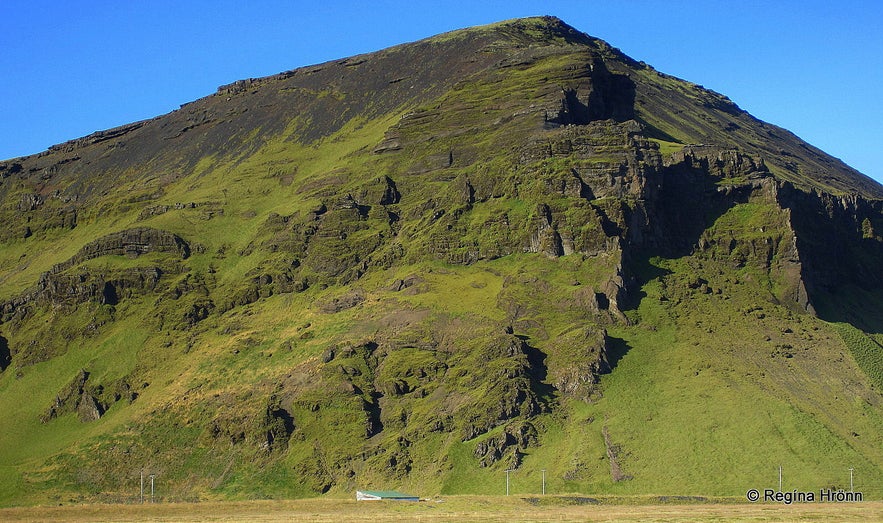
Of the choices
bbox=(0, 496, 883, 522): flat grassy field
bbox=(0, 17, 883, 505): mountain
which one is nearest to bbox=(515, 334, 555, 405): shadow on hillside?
bbox=(0, 17, 883, 505): mountain

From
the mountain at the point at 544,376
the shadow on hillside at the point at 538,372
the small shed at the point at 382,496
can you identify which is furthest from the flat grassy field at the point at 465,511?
the shadow on hillside at the point at 538,372

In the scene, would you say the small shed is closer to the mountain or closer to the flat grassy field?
the flat grassy field

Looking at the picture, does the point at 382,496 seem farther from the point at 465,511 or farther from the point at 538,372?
the point at 538,372

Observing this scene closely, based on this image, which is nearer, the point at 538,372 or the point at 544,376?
the point at 544,376

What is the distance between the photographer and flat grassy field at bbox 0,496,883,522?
114 m

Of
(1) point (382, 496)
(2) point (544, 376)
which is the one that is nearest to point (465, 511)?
(1) point (382, 496)

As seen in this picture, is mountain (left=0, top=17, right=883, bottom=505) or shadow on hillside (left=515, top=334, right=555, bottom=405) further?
shadow on hillside (left=515, top=334, right=555, bottom=405)

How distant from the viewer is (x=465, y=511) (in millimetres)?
120875

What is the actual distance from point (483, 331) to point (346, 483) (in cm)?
3005

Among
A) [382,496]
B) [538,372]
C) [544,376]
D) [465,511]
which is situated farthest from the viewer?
[538,372]

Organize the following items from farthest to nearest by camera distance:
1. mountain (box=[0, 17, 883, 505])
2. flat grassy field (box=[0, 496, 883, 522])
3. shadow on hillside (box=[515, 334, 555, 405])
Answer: shadow on hillside (box=[515, 334, 555, 405]), mountain (box=[0, 17, 883, 505]), flat grassy field (box=[0, 496, 883, 522])

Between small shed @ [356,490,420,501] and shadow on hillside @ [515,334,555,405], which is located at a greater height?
shadow on hillside @ [515,334,555,405]

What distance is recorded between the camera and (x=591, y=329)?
166875 millimetres

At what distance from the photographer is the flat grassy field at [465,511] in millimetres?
113688
